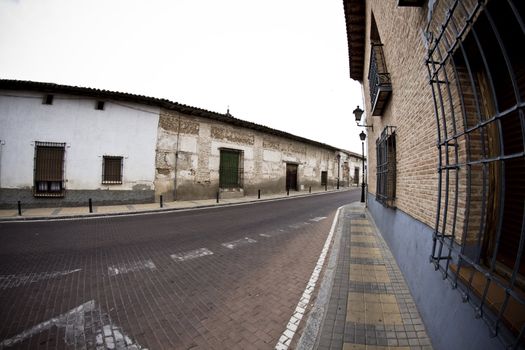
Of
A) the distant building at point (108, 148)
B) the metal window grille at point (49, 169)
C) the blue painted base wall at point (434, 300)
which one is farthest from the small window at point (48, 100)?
the blue painted base wall at point (434, 300)

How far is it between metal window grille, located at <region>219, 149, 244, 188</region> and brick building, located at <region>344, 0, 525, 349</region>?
13924 millimetres

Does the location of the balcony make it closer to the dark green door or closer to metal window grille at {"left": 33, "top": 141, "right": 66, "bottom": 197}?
the dark green door

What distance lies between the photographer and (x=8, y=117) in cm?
1077

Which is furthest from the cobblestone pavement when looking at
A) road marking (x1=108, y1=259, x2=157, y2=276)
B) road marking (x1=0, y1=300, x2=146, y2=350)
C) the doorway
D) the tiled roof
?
the doorway

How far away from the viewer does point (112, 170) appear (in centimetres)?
1255

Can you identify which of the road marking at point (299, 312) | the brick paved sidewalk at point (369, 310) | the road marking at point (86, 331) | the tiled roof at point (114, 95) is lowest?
the road marking at point (299, 312)

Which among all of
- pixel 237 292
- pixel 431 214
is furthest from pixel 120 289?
pixel 431 214

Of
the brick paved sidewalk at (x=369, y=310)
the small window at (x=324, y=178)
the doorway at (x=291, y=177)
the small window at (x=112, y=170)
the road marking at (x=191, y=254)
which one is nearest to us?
the brick paved sidewalk at (x=369, y=310)

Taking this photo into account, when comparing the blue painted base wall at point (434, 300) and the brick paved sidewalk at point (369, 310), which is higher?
the blue painted base wall at point (434, 300)

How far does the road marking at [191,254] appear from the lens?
5.17 metres

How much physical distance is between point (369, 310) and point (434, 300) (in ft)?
2.78

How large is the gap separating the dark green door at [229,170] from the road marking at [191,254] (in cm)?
1182

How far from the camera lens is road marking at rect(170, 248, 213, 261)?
17.0 ft

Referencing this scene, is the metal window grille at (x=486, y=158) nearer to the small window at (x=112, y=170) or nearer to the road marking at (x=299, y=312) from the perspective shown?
the road marking at (x=299, y=312)
